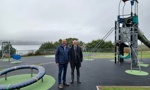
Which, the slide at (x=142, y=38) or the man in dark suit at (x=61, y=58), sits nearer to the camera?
the man in dark suit at (x=61, y=58)

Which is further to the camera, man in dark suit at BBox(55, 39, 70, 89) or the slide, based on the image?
the slide

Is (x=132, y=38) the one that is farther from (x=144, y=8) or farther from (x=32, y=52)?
(x=32, y=52)

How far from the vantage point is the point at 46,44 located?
5050 centimetres

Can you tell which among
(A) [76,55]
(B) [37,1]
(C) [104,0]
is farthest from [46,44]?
(A) [76,55]

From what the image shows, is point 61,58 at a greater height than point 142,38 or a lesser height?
lesser

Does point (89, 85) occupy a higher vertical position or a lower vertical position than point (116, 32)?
lower

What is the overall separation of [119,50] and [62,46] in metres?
8.60

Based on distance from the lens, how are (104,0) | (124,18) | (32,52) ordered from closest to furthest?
(124,18)
(104,0)
(32,52)

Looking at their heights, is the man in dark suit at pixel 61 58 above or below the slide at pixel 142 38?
below

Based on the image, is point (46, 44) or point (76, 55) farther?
point (46, 44)

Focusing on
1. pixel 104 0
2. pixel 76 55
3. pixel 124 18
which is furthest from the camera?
pixel 104 0

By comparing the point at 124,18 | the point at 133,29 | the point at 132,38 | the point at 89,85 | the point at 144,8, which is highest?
the point at 144,8

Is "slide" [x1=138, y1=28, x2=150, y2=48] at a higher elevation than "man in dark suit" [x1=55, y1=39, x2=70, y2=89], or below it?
higher

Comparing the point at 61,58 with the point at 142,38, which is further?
the point at 142,38
